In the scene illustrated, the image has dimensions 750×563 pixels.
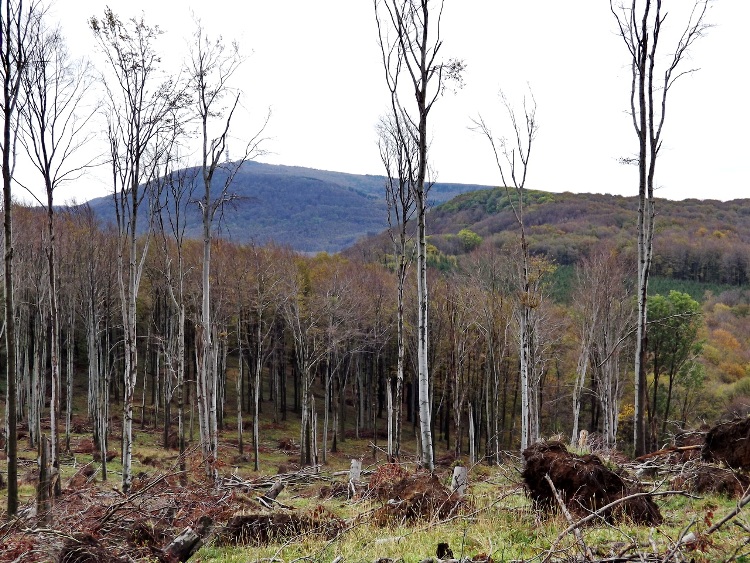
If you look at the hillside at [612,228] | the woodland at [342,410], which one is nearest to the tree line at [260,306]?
the woodland at [342,410]

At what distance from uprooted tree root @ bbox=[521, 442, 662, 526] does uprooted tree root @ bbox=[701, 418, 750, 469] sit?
4.46ft

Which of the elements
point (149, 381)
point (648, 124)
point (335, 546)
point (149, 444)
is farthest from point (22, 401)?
point (648, 124)

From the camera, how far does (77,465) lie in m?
21.5

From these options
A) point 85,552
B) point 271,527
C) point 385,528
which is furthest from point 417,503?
point 85,552

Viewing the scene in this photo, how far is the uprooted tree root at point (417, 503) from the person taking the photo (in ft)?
25.5

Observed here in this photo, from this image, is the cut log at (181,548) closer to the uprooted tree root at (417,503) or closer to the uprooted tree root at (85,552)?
the uprooted tree root at (85,552)

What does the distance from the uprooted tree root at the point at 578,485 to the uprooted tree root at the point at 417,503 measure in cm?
118

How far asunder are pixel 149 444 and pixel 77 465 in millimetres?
5872

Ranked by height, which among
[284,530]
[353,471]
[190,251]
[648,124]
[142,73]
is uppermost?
[142,73]

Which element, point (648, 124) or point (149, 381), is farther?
point (149, 381)

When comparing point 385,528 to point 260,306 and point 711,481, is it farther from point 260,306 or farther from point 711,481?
point 260,306

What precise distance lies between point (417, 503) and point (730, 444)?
451 cm

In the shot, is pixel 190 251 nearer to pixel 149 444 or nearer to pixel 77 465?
pixel 149 444

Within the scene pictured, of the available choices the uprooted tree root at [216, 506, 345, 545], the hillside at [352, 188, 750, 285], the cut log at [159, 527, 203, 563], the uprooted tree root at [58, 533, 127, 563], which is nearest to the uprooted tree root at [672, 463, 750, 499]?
the uprooted tree root at [216, 506, 345, 545]
